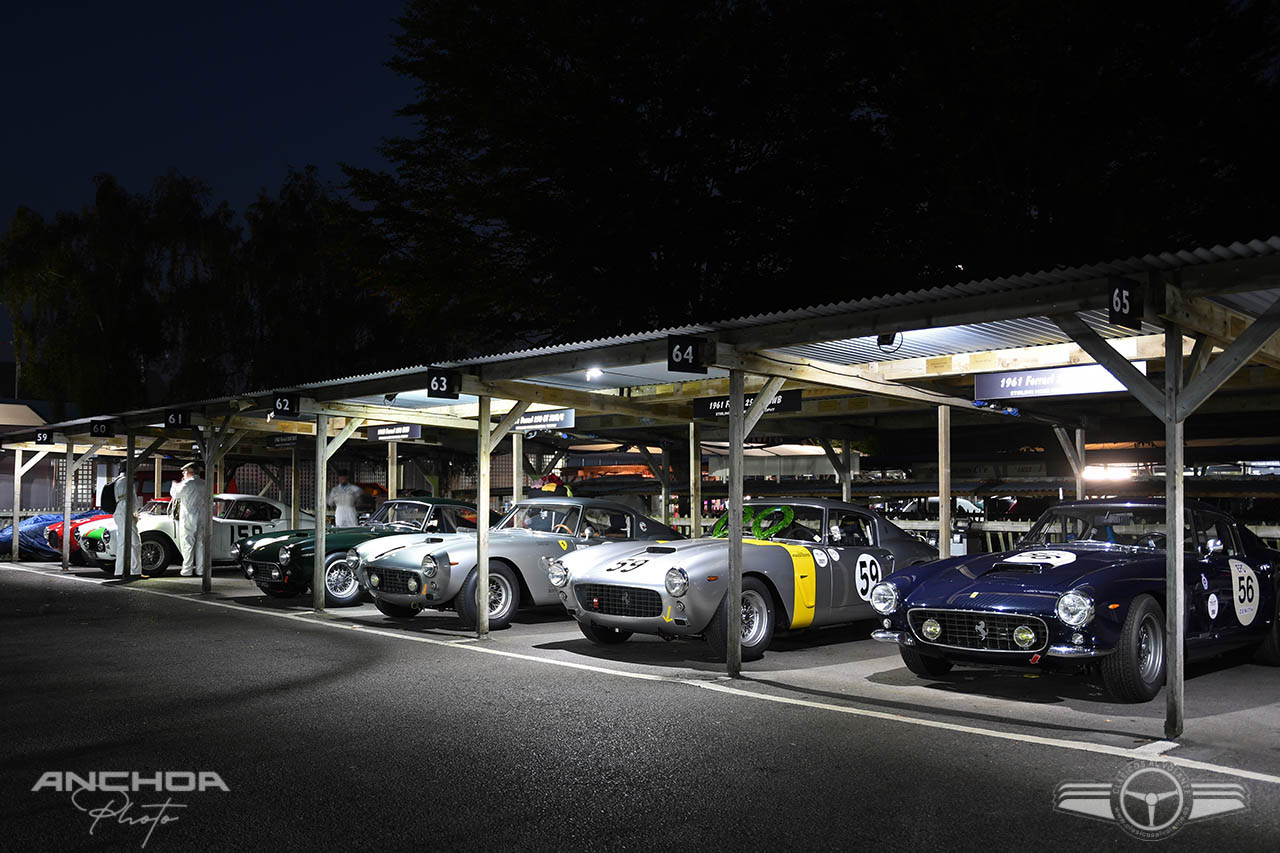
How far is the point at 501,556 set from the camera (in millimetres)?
12094

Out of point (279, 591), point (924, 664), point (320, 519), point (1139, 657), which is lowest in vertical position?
point (279, 591)

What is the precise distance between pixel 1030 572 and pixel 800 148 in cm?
1798

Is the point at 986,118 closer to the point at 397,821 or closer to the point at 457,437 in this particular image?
the point at 457,437

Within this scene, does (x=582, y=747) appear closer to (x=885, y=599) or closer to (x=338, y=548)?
(x=885, y=599)

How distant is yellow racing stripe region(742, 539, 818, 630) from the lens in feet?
33.2

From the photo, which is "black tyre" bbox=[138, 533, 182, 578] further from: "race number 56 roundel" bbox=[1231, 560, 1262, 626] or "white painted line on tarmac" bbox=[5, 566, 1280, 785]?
"race number 56 roundel" bbox=[1231, 560, 1262, 626]

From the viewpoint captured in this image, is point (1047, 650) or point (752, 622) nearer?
point (1047, 650)

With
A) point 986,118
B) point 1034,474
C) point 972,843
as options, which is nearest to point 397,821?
point 972,843

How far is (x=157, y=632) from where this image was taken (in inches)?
456

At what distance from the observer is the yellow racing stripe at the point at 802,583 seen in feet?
33.2

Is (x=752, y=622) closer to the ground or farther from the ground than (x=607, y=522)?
closer to the ground

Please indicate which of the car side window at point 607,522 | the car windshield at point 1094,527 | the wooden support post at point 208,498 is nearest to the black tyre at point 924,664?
the car windshield at point 1094,527

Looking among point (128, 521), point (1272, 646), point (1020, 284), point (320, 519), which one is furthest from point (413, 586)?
point (128, 521)

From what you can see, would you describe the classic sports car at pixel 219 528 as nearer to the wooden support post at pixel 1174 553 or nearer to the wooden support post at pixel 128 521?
the wooden support post at pixel 128 521
